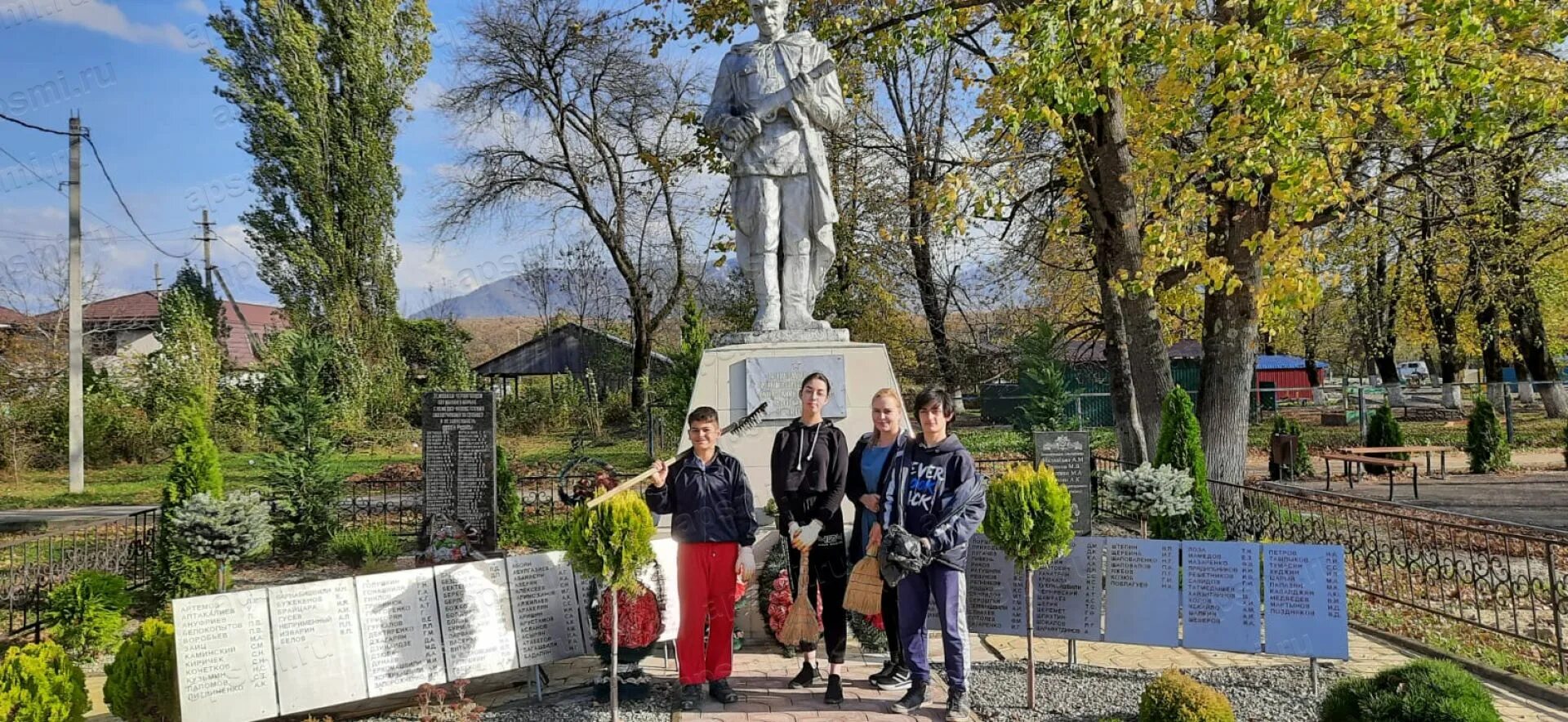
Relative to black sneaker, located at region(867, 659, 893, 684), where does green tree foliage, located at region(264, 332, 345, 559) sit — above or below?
above

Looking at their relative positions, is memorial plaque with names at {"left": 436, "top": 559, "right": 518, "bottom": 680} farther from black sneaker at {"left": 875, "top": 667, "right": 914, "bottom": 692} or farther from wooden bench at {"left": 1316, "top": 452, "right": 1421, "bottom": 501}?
wooden bench at {"left": 1316, "top": 452, "right": 1421, "bottom": 501}

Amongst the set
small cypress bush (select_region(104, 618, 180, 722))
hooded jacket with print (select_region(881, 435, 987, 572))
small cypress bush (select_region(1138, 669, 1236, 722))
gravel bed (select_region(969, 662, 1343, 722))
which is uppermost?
hooded jacket with print (select_region(881, 435, 987, 572))

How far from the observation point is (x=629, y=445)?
68.9 feet

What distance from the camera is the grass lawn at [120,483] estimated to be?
14562 mm

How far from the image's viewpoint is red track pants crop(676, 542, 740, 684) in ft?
14.9

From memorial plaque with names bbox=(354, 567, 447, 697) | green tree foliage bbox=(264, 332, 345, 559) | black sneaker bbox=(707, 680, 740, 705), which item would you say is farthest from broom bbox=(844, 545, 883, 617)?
green tree foliage bbox=(264, 332, 345, 559)

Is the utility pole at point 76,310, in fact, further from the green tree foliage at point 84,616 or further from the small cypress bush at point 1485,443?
the small cypress bush at point 1485,443

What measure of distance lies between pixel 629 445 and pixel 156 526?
12.3 metres

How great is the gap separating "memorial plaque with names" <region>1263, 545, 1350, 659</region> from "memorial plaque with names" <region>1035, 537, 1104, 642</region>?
922mm

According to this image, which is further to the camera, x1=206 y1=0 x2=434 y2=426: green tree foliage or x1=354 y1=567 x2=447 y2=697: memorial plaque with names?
x1=206 y1=0 x2=434 y2=426: green tree foliage

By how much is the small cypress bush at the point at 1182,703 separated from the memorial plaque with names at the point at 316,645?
3.86 m

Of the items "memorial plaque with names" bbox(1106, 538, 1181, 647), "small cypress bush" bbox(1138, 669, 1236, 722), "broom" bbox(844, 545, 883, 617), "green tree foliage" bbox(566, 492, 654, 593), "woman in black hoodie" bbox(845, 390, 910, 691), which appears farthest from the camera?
"memorial plaque with names" bbox(1106, 538, 1181, 647)

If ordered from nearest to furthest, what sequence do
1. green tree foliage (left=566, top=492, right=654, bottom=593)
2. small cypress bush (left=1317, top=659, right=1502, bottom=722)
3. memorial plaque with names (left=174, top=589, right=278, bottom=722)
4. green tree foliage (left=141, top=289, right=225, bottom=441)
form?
small cypress bush (left=1317, top=659, right=1502, bottom=722), memorial plaque with names (left=174, top=589, right=278, bottom=722), green tree foliage (left=566, top=492, right=654, bottom=593), green tree foliage (left=141, top=289, right=225, bottom=441)

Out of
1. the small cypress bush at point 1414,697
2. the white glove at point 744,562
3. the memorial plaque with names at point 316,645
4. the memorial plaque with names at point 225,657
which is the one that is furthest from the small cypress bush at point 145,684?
the small cypress bush at point 1414,697
